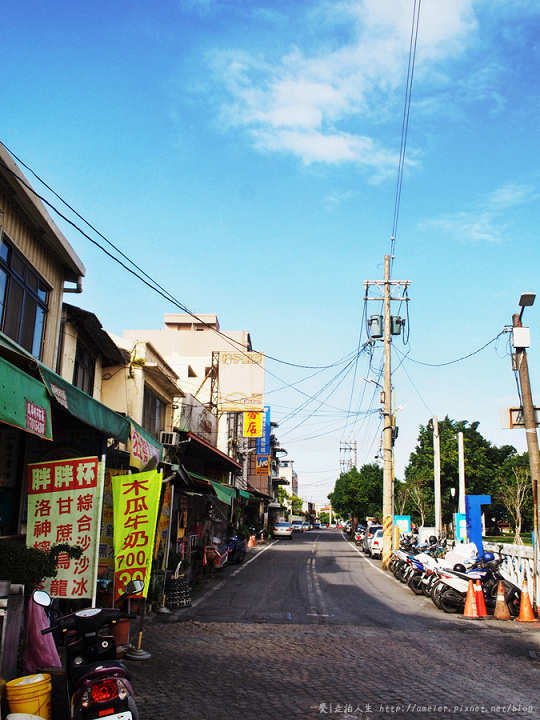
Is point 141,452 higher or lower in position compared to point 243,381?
lower

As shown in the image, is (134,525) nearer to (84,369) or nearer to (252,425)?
(84,369)

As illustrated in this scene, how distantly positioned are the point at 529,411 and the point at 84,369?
10300mm

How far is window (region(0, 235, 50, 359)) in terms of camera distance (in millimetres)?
9594

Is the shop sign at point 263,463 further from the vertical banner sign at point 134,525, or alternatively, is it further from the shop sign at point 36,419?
the shop sign at point 36,419

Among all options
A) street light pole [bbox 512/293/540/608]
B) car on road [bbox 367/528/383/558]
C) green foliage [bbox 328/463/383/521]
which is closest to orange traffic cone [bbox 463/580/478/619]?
street light pole [bbox 512/293/540/608]

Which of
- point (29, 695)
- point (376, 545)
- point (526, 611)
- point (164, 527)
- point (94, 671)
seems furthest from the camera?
point (376, 545)

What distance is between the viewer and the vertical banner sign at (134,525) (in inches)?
322

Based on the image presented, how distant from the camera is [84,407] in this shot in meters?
7.67

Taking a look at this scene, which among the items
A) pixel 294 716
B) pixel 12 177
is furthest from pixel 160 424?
pixel 294 716

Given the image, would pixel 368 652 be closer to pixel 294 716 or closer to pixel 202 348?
pixel 294 716

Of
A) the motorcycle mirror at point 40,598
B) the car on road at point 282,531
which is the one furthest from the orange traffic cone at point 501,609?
the car on road at point 282,531

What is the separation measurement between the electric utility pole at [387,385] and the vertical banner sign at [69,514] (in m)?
18.2

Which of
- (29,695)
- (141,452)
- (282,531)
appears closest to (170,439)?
(141,452)

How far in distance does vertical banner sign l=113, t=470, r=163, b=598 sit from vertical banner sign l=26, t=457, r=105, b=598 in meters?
0.83
